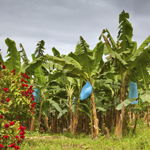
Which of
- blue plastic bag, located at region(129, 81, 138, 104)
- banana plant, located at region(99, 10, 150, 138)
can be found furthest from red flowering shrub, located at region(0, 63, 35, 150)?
blue plastic bag, located at region(129, 81, 138, 104)

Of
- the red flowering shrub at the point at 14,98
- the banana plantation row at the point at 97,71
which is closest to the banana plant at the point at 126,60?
the banana plantation row at the point at 97,71

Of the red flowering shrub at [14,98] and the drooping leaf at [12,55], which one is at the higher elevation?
the drooping leaf at [12,55]

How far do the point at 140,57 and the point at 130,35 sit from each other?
1465mm

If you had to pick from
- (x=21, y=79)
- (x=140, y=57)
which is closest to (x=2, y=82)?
(x=21, y=79)

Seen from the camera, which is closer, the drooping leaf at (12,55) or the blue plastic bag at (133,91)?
the blue plastic bag at (133,91)

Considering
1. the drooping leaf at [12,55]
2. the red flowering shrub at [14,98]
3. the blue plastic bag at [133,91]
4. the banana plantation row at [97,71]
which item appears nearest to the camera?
the red flowering shrub at [14,98]

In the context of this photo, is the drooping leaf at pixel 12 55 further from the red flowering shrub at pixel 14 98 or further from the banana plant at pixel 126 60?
the banana plant at pixel 126 60

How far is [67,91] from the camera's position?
7.79 metres

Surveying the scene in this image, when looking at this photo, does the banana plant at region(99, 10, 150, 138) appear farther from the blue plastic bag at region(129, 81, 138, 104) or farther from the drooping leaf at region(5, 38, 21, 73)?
the drooping leaf at region(5, 38, 21, 73)

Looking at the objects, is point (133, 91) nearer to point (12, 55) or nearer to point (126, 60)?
point (126, 60)

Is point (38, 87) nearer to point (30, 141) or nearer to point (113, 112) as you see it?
point (30, 141)

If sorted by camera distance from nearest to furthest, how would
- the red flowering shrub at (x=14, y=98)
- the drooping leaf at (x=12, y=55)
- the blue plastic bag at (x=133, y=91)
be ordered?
1. the red flowering shrub at (x=14, y=98)
2. the blue plastic bag at (x=133, y=91)
3. the drooping leaf at (x=12, y=55)

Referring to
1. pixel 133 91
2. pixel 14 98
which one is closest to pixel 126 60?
pixel 133 91

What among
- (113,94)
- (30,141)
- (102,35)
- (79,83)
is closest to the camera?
(30,141)
